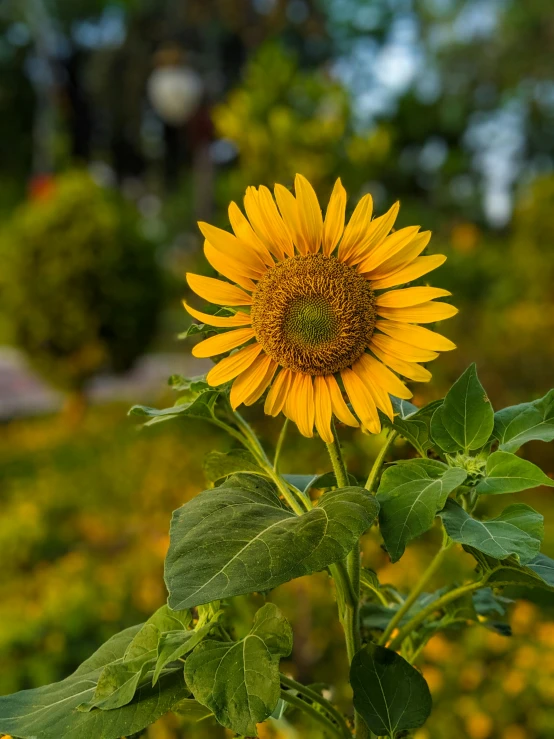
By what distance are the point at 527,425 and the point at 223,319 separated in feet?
0.95

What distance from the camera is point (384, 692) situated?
28.7 inches

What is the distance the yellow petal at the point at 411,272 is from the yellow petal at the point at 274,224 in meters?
0.09

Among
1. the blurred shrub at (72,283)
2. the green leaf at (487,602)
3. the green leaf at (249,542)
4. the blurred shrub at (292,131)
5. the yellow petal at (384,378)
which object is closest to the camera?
the green leaf at (249,542)

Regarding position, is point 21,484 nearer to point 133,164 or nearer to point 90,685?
point 90,685

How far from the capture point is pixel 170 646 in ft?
2.24

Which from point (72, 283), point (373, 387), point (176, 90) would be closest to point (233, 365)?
point (373, 387)

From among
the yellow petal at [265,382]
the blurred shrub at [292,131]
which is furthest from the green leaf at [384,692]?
the blurred shrub at [292,131]

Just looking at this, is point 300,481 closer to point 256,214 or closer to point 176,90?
point 256,214

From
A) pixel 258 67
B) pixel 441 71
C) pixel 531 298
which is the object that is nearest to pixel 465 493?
pixel 258 67

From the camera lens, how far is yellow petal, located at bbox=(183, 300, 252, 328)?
0.72 metres

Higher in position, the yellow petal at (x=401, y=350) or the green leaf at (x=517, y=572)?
the yellow petal at (x=401, y=350)

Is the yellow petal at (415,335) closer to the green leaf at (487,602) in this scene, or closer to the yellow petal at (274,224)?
the yellow petal at (274,224)

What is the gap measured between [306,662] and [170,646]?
1961mm

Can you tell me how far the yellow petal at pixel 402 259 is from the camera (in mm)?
715
